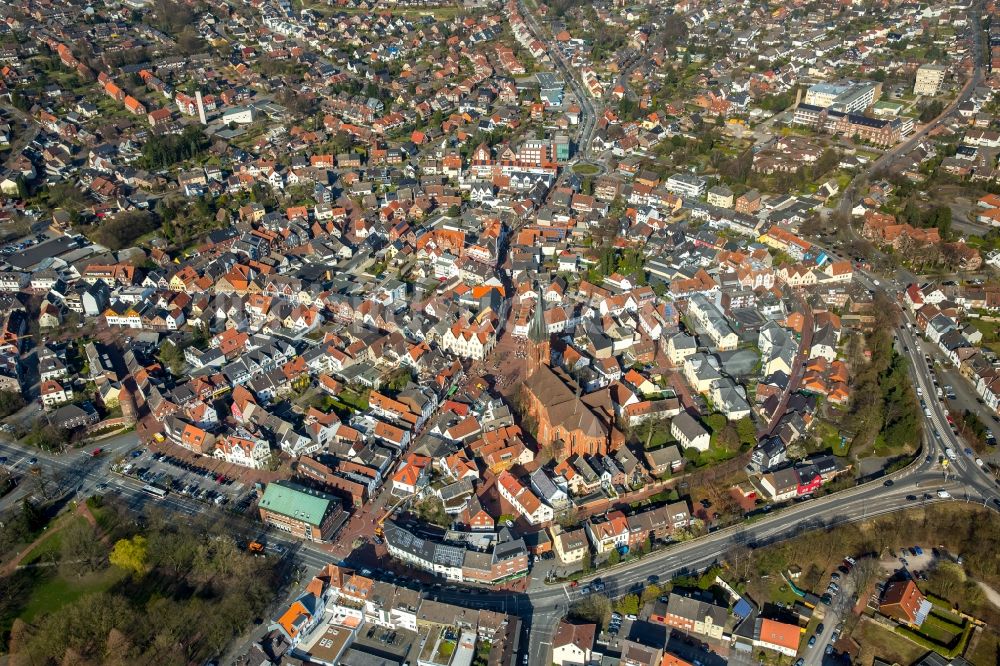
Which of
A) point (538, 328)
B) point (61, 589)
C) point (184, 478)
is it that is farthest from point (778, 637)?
point (61, 589)

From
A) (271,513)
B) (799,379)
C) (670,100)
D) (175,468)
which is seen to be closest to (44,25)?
Result: (670,100)

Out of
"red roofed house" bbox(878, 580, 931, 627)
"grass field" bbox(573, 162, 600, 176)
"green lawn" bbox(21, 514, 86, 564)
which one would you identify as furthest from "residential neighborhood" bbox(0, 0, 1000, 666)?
"green lawn" bbox(21, 514, 86, 564)

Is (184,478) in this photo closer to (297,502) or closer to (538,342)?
(297,502)

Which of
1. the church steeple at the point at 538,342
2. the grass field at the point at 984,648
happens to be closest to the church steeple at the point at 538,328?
the church steeple at the point at 538,342

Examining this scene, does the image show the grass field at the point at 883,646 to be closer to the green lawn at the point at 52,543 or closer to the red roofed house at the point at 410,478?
the red roofed house at the point at 410,478

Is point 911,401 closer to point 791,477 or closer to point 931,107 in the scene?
point 791,477

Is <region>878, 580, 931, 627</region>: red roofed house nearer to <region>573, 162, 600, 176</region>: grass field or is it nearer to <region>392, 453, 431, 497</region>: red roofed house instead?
<region>392, 453, 431, 497</region>: red roofed house

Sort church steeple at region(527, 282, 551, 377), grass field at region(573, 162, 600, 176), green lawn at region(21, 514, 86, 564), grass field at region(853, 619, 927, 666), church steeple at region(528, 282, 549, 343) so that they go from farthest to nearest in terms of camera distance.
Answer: grass field at region(573, 162, 600, 176) → church steeple at region(527, 282, 551, 377) → church steeple at region(528, 282, 549, 343) → green lawn at region(21, 514, 86, 564) → grass field at region(853, 619, 927, 666)
